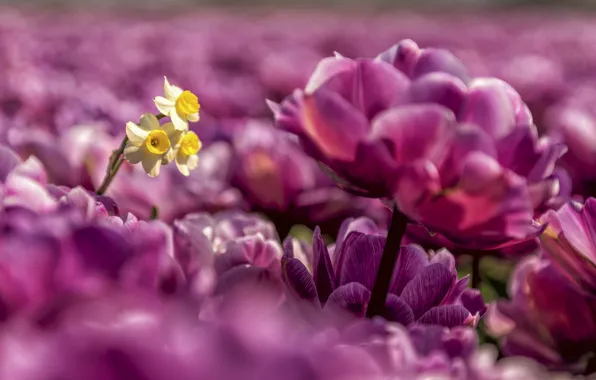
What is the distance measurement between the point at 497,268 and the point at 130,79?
2.24m

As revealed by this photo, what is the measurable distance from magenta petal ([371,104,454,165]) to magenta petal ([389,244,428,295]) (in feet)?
0.53

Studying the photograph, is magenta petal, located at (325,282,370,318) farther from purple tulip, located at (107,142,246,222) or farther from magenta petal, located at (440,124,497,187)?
purple tulip, located at (107,142,246,222)

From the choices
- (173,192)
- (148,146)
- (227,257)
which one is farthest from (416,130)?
(173,192)

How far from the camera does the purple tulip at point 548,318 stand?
857 mm

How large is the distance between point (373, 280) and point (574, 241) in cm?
19

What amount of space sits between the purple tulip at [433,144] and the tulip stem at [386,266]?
0.03 metres

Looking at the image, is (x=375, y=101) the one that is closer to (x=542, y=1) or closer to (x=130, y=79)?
(x=130, y=79)

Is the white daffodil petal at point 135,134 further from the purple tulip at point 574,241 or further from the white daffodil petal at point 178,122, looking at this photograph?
the purple tulip at point 574,241

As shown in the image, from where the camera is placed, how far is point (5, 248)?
1.74ft

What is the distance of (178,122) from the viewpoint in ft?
3.14

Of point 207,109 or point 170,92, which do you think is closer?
point 170,92

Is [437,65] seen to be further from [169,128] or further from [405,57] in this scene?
[169,128]

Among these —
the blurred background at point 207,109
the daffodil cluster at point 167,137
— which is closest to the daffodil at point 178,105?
the daffodil cluster at point 167,137

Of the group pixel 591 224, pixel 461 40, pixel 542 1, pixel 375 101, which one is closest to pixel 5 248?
pixel 375 101
